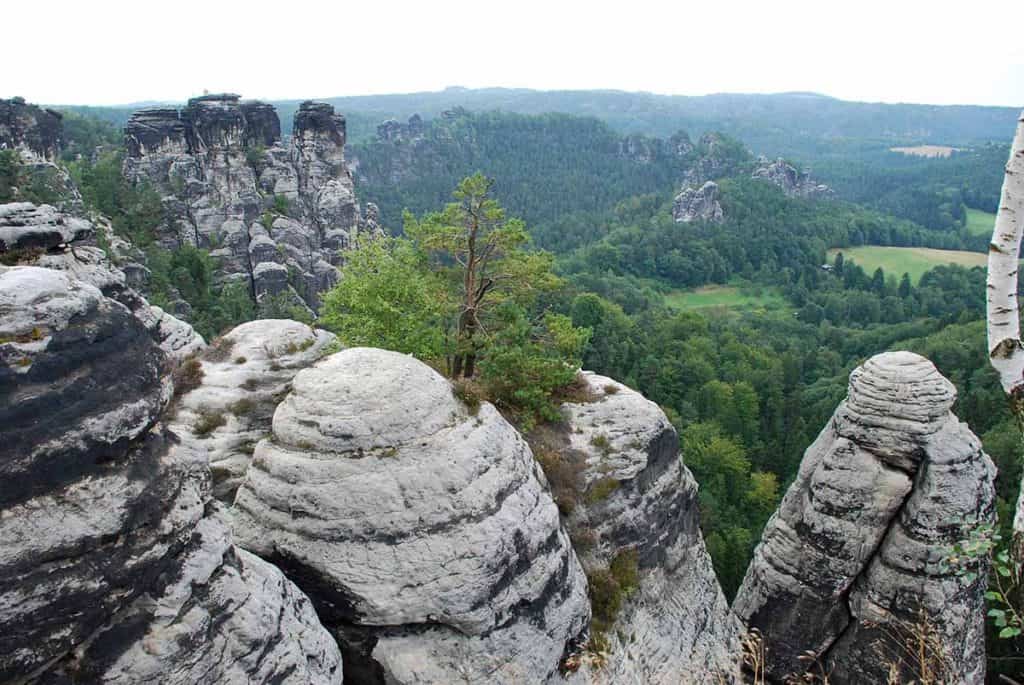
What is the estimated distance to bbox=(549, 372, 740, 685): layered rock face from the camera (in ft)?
54.9

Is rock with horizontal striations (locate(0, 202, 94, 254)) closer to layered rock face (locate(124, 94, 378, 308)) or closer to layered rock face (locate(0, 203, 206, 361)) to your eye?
layered rock face (locate(0, 203, 206, 361))

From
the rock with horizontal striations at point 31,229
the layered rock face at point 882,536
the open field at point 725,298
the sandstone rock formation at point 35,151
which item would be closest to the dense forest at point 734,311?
the open field at point 725,298

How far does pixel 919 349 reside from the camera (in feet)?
223

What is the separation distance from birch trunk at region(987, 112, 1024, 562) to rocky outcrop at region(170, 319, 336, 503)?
14200 millimetres

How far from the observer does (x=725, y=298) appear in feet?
431

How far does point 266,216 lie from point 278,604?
63.1 meters

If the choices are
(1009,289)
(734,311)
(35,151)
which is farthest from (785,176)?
(1009,289)

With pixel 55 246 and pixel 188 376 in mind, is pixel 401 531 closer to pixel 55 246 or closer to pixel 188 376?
pixel 188 376

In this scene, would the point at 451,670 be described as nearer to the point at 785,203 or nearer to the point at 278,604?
the point at 278,604

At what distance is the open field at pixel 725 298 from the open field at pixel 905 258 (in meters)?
25.1

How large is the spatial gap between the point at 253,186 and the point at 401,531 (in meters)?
65.9

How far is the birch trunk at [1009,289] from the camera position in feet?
24.3

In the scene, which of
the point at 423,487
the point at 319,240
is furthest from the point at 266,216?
the point at 423,487

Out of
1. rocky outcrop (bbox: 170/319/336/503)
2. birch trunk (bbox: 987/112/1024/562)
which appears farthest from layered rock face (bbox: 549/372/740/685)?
birch trunk (bbox: 987/112/1024/562)
